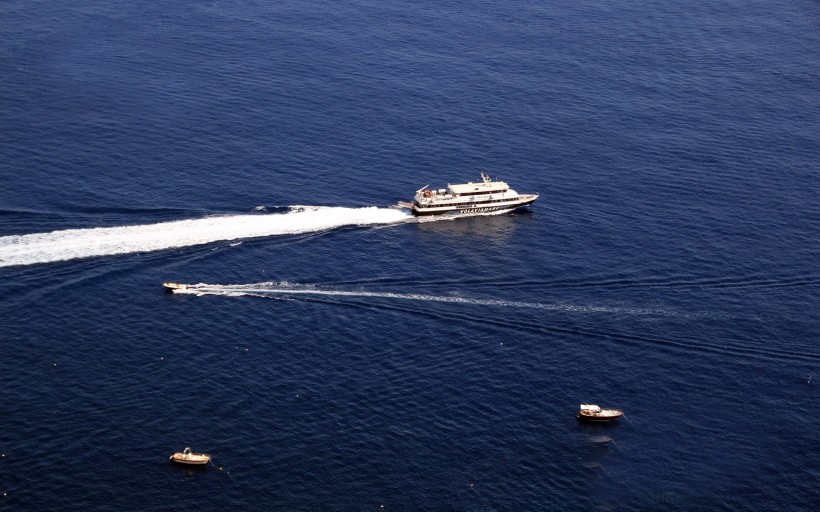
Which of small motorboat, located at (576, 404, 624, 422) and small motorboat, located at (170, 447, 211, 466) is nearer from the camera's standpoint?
small motorboat, located at (170, 447, 211, 466)

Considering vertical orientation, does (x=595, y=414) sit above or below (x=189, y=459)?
above

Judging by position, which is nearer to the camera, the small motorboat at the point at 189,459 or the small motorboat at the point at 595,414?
the small motorboat at the point at 189,459

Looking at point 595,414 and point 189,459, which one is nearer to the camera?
point 189,459

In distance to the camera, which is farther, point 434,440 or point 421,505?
point 434,440

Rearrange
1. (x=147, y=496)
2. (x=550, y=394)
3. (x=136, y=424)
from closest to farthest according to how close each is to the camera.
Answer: (x=147, y=496), (x=136, y=424), (x=550, y=394)

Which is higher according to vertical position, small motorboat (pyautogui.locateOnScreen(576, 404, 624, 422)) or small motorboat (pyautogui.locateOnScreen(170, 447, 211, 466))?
small motorboat (pyautogui.locateOnScreen(576, 404, 624, 422))

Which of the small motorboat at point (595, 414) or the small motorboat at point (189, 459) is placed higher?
the small motorboat at point (595, 414)

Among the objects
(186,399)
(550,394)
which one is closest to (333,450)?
(186,399)

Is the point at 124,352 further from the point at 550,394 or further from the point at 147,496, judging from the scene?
the point at 550,394
